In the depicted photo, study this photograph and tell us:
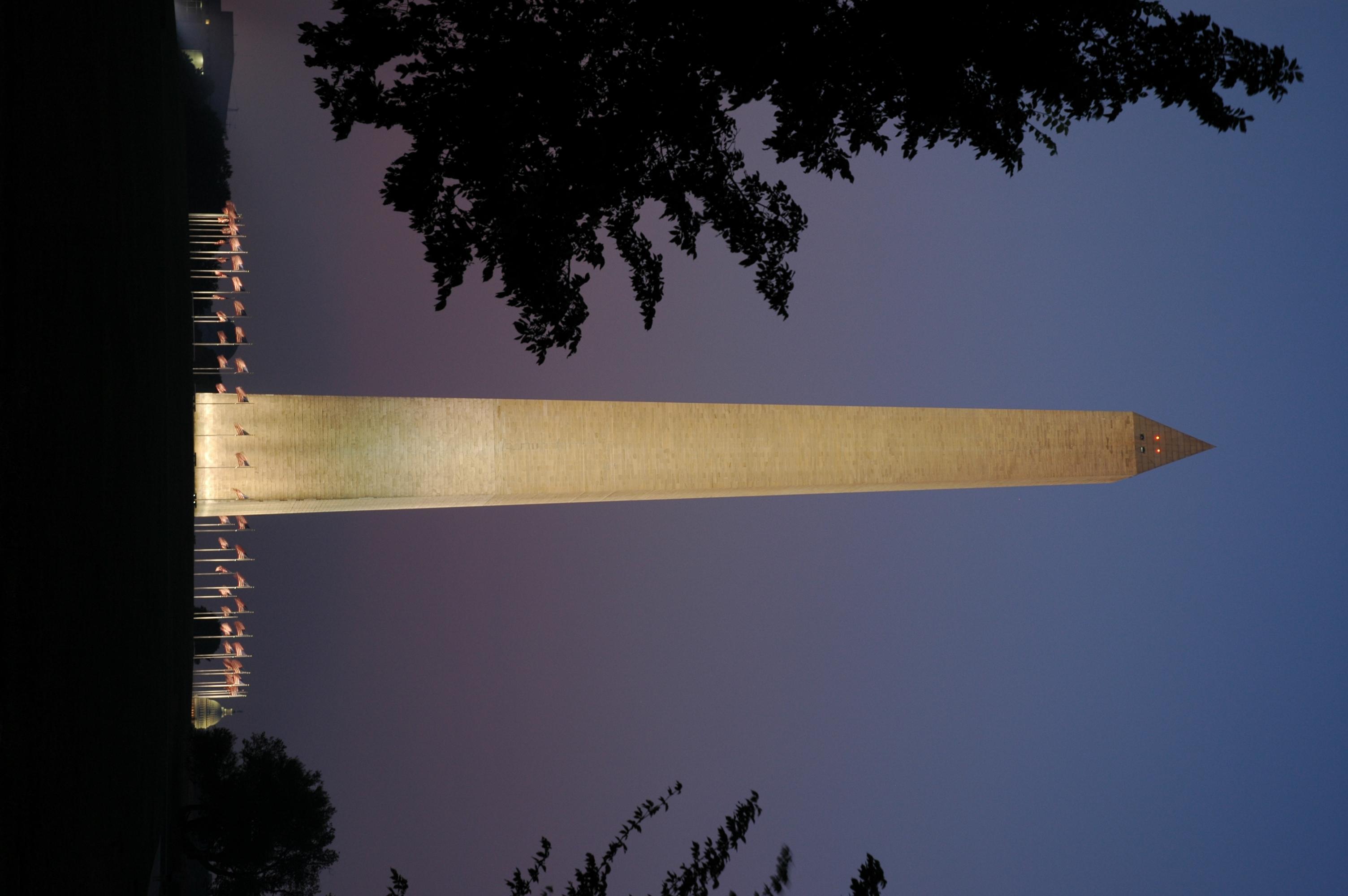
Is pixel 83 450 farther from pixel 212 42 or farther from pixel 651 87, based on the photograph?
pixel 212 42

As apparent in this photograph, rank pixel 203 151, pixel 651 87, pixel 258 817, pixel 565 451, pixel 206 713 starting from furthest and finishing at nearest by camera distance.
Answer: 1. pixel 203 151
2. pixel 206 713
3. pixel 258 817
4. pixel 565 451
5. pixel 651 87

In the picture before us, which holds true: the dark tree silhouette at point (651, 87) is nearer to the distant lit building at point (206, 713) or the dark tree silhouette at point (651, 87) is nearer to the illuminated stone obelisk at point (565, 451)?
the illuminated stone obelisk at point (565, 451)

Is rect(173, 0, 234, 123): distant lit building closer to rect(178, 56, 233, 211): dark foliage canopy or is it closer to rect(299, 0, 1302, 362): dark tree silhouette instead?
rect(178, 56, 233, 211): dark foliage canopy

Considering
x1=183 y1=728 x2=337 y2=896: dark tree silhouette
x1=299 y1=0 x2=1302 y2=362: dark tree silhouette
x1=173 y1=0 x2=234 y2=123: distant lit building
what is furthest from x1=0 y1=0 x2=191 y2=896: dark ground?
x1=173 y1=0 x2=234 y2=123: distant lit building

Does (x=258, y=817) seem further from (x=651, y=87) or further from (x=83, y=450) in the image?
(x=651, y=87)

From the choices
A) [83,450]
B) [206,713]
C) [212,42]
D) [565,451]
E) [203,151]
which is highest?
[212,42]

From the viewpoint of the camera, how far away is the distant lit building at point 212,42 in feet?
152

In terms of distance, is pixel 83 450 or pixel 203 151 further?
pixel 203 151

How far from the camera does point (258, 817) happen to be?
21.6 m

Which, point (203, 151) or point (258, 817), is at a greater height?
point (203, 151)

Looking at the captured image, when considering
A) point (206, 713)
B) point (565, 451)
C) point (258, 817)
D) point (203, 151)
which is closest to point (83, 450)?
point (565, 451)

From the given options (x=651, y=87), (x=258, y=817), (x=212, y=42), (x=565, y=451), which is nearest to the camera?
(x=651, y=87)

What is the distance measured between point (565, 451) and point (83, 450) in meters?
8.56

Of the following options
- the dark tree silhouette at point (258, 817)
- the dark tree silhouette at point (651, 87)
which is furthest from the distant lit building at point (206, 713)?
the dark tree silhouette at point (651, 87)
